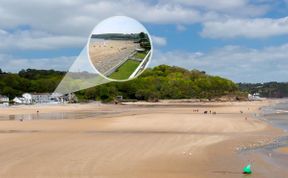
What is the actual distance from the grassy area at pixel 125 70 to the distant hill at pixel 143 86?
10372 centimetres

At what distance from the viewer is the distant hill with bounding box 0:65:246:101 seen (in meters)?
125

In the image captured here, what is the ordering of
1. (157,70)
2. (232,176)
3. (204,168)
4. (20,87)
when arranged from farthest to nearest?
(157,70), (20,87), (204,168), (232,176)

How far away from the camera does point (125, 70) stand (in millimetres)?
15953

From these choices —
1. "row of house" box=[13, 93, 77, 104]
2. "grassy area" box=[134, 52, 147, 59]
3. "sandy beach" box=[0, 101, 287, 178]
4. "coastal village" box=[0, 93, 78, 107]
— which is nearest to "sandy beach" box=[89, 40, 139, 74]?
"grassy area" box=[134, 52, 147, 59]

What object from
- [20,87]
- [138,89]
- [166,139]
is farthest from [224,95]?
[166,139]

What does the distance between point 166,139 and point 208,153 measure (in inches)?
210

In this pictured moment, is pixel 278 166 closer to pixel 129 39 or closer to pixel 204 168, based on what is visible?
pixel 204 168

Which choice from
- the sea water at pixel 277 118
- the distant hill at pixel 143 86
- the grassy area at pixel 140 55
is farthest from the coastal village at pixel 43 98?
the grassy area at pixel 140 55

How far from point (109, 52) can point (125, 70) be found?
108 centimetres

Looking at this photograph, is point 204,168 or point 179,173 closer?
point 179,173

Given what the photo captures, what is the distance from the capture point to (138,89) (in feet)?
447

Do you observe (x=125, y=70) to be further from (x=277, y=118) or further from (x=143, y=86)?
(x=143, y=86)

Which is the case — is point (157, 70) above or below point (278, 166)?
above

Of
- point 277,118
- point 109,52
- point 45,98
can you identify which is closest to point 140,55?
point 109,52
